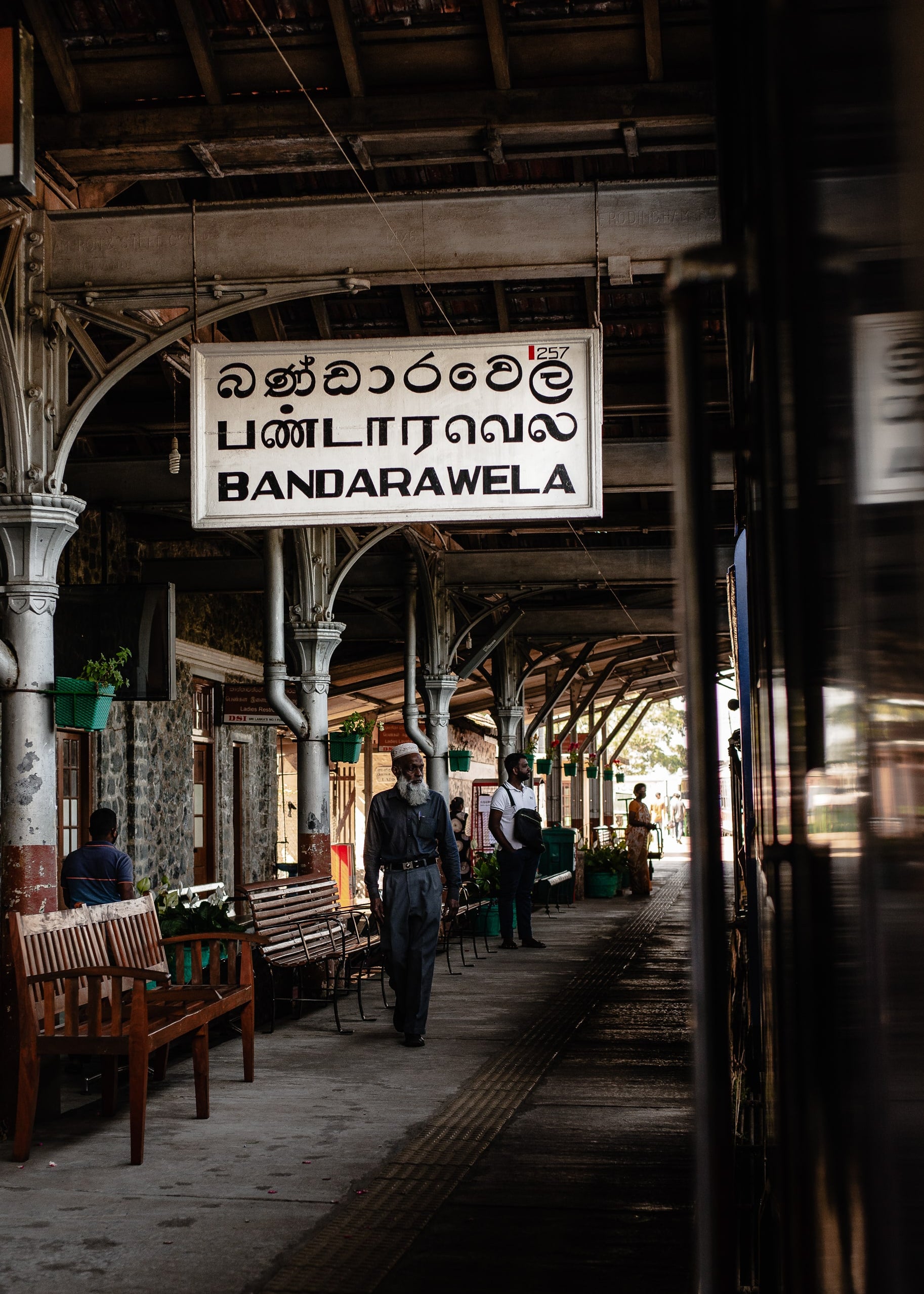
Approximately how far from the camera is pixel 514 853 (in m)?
13.1

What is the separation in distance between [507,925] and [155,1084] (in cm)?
697

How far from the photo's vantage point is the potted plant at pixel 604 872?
21844 millimetres

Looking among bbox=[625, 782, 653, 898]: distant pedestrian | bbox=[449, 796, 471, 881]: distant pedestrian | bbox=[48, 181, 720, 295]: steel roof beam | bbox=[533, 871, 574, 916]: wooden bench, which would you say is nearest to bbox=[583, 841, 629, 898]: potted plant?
bbox=[625, 782, 653, 898]: distant pedestrian

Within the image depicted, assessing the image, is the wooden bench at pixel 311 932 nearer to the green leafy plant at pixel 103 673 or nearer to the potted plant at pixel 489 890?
the green leafy plant at pixel 103 673

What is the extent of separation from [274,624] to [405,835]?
9.72 ft

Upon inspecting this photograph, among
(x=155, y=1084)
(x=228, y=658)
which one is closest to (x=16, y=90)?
(x=155, y=1084)

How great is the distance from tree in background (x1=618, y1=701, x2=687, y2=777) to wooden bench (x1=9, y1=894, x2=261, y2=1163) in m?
56.3

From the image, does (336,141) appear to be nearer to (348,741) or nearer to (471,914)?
(348,741)

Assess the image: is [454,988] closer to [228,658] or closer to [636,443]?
[636,443]

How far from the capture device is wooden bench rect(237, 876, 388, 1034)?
27.5 feet

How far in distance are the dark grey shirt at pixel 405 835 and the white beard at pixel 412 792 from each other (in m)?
0.04

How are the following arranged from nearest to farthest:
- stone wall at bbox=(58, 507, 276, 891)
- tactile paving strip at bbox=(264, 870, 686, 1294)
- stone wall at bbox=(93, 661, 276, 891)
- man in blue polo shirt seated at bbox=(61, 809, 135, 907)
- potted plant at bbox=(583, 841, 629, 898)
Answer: tactile paving strip at bbox=(264, 870, 686, 1294)
man in blue polo shirt seated at bbox=(61, 809, 135, 907)
stone wall at bbox=(58, 507, 276, 891)
stone wall at bbox=(93, 661, 276, 891)
potted plant at bbox=(583, 841, 629, 898)

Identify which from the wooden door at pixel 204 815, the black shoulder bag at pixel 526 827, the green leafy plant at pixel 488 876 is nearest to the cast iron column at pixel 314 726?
the black shoulder bag at pixel 526 827

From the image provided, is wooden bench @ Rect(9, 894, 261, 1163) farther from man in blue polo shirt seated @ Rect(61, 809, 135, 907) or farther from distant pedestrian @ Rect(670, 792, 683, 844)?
distant pedestrian @ Rect(670, 792, 683, 844)
